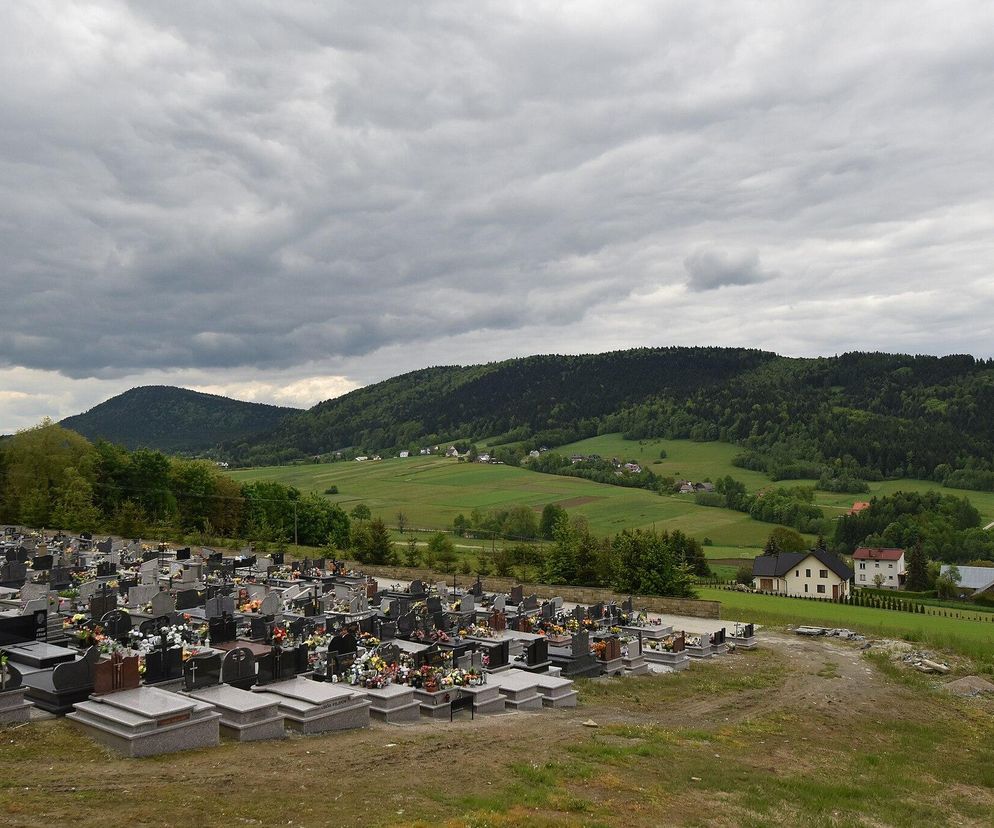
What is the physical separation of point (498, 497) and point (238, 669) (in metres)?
78.9

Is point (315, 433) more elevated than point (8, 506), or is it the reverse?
point (315, 433)

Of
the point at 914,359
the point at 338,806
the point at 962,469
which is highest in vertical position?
the point at 914,359

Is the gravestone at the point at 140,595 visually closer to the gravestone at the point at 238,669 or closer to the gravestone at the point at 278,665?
the gravestone at the point at 278,665

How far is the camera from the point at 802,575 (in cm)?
5941

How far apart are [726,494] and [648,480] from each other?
12.2 m

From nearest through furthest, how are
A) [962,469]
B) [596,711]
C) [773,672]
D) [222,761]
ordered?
[222,761] < [596,711] < [773,672] < [962,469]

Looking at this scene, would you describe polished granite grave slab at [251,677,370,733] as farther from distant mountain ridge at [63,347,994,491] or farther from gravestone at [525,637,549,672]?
distant mountain ridge at [63,347,994,491]

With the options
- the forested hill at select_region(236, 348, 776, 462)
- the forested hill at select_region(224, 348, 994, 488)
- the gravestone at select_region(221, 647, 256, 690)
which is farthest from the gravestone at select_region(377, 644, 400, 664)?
the forested hill at select_region(236, 348, 776, 462)

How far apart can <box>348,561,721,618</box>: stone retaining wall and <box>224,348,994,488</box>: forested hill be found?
85042 millimetres

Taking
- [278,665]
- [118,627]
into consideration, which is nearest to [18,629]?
[118,627]

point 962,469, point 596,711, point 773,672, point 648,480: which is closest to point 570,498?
point 648,480

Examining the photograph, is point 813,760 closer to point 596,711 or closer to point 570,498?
point 596,711

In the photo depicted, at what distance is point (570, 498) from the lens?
90375 millimetres

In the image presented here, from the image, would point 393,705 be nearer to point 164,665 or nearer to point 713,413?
point 164,665
